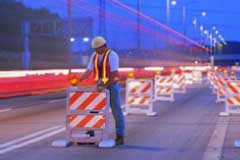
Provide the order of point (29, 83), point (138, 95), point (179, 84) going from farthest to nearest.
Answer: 1. point (179, 84)
2. point (29, 83)
3. point (138, 95)

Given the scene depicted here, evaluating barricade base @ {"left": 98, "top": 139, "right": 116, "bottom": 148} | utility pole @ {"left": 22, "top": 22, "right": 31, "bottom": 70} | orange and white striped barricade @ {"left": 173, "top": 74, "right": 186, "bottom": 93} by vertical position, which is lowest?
barricade base @ {"left": 98, "top": 139, "right": 116, "bottom": 148}

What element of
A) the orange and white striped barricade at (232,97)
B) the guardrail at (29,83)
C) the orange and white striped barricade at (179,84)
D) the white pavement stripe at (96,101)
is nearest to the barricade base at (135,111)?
the orange and white striped barricade at (232,97)

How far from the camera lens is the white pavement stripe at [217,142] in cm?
1151

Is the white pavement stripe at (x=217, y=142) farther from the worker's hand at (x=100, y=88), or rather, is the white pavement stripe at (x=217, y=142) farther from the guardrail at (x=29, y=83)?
the guardrail at (x=29, y=83)

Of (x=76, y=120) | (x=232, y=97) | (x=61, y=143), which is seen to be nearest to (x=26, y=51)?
(x=232, y=97)

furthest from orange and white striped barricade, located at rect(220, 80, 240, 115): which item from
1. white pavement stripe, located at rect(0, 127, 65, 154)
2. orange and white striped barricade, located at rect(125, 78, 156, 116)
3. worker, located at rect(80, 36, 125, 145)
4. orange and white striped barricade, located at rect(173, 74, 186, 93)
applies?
orange and white striped barricade, located at rect(173, 74, 186, 93)

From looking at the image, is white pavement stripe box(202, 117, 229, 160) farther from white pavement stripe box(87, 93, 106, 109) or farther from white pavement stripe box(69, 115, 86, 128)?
white pavement stripe box(69, 115, 86, 128)

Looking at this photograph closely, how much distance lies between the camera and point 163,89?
28.5m

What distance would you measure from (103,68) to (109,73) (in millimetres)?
147

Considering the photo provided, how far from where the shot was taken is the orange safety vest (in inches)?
500

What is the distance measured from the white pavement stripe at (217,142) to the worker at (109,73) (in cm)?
171

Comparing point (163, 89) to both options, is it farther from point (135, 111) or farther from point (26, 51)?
point (26, 51)

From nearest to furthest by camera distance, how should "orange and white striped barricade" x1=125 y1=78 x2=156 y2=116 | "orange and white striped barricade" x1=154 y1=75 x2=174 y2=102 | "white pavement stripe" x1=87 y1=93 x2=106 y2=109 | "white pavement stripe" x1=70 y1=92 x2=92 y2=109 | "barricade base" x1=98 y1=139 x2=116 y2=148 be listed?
1. "barricade base" x1=98 y1=139 x2=116 y2=148
2. "white pavement stripe" x1=87 y1=93 x2=106 y2=109
3. "white pavement stripe" x1=70 y1=92 x2=92 y2=109
4. "orange and white striped barricade" x1=125 y1=78 x2=156 y2=116
5. "orange and white striped barricade" x1=154 y1=75 x2=174 y2=102

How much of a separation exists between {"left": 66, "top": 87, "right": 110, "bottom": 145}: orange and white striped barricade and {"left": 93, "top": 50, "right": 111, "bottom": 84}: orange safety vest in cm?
25
